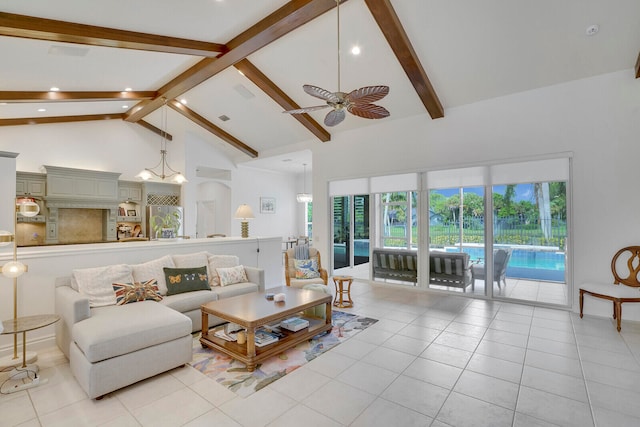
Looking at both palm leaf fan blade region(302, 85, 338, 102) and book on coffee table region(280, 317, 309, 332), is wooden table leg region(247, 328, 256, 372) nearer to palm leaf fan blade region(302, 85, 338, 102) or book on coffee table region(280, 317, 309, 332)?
book on coffee table region(280, 317, 309, 332)

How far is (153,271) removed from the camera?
152 inches

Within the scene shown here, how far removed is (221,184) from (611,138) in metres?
9.00

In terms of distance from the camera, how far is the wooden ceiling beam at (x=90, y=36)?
10.3 ft

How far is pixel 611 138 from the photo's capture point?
14.0ft

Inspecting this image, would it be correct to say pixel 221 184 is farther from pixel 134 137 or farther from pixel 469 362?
pixel 469 362

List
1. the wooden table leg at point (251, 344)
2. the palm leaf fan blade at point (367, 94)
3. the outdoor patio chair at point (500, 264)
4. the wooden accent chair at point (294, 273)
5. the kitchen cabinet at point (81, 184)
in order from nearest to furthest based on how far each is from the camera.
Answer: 1. the wooden table leg at point (251, 344)
2. the palm leaf fan blade at point (367, 94)
3. the wooden accent chair at point (294, 273)
4. the outdoor patio chair at point (500, 264)
5. the kitchen cabinet at point (81, 184)

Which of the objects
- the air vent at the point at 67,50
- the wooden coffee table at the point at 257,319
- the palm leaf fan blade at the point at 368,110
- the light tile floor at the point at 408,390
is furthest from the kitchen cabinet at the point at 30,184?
the palm leaf fan blade at the point at 368,110

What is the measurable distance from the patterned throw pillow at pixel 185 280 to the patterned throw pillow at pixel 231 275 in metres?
0.27

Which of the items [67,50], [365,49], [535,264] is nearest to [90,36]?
[67,50]

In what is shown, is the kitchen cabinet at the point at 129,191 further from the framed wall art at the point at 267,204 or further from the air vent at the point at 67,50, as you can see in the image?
the air vent at the point at 67,50

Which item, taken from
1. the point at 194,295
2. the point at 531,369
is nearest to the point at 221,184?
the point at 194,295

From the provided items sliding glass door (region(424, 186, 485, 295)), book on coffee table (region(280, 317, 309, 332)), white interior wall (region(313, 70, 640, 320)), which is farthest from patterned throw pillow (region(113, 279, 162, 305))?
white interior wall (region(313, 70, 640, 320))

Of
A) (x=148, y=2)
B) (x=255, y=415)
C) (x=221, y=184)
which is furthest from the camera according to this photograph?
(x=221, y=184)

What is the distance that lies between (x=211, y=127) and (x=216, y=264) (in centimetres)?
467
